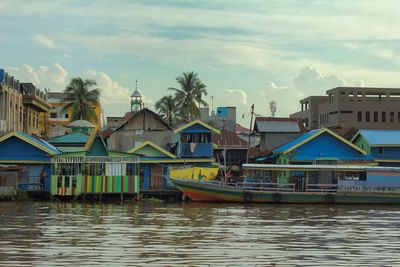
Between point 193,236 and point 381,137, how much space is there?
33.7m

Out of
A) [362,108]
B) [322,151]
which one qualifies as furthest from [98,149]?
[362,108]

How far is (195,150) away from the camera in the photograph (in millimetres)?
50125

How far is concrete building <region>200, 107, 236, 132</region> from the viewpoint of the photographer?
89.2m

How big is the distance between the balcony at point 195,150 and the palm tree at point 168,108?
27951 mm

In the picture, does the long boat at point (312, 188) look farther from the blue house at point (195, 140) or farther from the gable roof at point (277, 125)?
the gable roof at point (277, 125)

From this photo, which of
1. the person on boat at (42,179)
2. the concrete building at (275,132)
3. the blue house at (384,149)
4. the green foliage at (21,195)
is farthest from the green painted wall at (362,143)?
the green foliage at (21,195)

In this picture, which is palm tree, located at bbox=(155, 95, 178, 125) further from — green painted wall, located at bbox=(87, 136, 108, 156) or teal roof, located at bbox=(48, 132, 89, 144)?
green painted wall, located at bbox=(87, 136, 108, 156)

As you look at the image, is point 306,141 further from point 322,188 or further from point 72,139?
point 72,139

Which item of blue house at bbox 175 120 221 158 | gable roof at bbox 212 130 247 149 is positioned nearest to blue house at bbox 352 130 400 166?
blue house at bbox 175 120 221 158

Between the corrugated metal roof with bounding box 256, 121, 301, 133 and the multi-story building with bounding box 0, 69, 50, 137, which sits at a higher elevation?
the multi-story building with bounding box 0, 69, 50, 137

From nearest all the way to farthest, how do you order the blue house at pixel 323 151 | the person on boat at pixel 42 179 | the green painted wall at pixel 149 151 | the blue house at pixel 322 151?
1. the person on boat at pixel 42 179
2. the green painted wall at pixel 149 151
3. the blue house at pixel 323 151
4. the blue house at pixel 322 151

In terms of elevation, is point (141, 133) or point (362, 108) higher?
point (362, 108)

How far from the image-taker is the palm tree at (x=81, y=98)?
75438 mm

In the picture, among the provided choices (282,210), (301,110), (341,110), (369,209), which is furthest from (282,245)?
(301,110)
